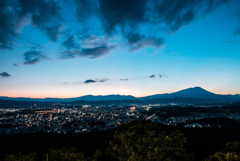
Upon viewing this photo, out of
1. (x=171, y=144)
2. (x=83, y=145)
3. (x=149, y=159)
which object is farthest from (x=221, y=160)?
(x=83, y=145)

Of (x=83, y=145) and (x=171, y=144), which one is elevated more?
(x=171, y=144)

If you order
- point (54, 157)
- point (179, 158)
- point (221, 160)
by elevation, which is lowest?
point (54, 157)

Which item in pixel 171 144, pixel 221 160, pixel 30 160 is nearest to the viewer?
pixel 221 160

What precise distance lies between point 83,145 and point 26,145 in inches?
620

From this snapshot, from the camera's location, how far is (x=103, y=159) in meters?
24.0

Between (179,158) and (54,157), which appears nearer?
(179,158)

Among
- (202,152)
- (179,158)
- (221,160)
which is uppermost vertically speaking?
(221,160)

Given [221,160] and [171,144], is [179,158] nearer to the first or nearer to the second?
[171,144]

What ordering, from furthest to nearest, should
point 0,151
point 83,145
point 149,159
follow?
point 83,145
point 0,151
point 149,159

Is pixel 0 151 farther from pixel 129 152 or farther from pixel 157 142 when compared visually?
pixel 157 142

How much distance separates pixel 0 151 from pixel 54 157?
26.9 m

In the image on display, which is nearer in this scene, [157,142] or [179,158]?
[179,158]

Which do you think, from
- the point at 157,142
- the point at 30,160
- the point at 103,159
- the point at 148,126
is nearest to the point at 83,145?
the point at 103,159

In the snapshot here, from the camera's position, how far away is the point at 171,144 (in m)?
9.27
